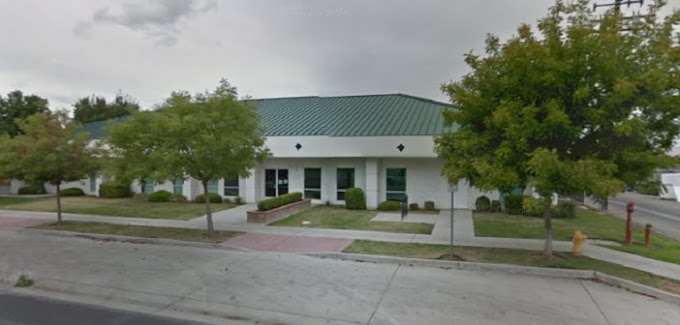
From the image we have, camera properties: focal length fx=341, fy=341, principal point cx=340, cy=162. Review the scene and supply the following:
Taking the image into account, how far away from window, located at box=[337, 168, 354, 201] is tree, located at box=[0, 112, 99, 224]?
11.6m

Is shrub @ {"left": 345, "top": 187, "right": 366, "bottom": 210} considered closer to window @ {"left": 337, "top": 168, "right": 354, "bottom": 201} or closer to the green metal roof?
window @ {"left": 337, "top": 168, "right": 354, "bottom": 201}

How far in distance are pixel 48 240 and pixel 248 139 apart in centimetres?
718

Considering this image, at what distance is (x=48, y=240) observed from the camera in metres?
11.0

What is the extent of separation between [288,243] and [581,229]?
35.9ft

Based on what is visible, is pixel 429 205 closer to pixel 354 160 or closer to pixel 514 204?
pixel 514 204

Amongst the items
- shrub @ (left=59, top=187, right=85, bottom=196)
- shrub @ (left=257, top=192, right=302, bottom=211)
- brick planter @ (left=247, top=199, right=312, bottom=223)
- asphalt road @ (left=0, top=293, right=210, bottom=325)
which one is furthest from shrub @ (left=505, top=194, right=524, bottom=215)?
shrub @ (left=59, top=187, right=85, bottom=196)

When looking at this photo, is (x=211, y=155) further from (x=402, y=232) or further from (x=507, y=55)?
(x=507, y=55)

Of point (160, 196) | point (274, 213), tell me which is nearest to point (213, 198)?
point (160, 196)

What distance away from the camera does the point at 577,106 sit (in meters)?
7.67

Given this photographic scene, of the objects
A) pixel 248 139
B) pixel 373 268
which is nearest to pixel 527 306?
pixel 373 268

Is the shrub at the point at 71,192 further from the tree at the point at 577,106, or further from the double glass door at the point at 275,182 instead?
the tree at the point at 577,106

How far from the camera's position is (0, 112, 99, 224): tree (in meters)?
12.4

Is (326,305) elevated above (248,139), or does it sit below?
below

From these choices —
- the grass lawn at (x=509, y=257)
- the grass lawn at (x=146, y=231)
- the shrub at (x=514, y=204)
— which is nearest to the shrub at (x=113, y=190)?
the grass lawn at (x=146, y=231)
